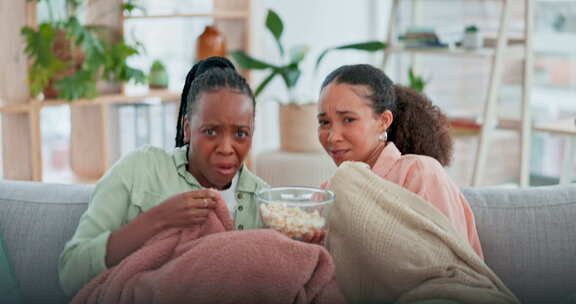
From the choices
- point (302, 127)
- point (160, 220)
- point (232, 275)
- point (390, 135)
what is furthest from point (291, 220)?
point (302, 127)

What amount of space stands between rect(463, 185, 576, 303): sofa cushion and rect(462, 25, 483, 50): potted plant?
1.92 metres

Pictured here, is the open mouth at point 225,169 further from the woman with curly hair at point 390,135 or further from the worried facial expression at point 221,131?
the woman with curly hair at point 390,135

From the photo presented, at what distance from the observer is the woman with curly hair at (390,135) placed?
162 cm

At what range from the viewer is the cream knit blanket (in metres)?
1.42

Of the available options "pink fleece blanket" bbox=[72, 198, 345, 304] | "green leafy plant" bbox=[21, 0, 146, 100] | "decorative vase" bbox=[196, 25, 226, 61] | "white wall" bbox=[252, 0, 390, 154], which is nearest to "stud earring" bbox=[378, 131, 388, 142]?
"pink fleece blanket" bbox=[72, 198, 345, 304]

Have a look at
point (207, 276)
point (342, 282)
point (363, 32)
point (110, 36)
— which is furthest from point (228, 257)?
point (363, 32)

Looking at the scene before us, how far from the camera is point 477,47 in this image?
3.56 meters

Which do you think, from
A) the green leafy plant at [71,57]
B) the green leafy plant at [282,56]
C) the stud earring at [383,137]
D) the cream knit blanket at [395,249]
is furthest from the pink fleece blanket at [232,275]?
the green leafy plant at [282,56]

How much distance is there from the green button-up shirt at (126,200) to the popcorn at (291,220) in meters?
0.07

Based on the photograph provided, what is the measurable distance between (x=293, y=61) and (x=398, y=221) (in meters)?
2.38

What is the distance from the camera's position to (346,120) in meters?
1.74

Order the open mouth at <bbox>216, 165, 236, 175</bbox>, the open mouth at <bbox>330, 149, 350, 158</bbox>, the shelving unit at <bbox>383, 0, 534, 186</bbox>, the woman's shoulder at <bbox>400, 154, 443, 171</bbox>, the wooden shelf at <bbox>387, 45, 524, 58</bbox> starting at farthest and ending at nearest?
the wooden shelf at <bbox>387, 45, 524, 58</bbox>, the shelving unit at <bbox>383, 0, 534, 186</bbox>, the open mouth at <bbox>330, 149, 350, 158</bbox>, the woman's shoulder at <bbox>400, 154, 443, 171</bbox>, the open mouth at <bbox>216, 165, 236, 175</bbox>

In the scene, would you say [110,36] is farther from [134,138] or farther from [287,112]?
[287,112]

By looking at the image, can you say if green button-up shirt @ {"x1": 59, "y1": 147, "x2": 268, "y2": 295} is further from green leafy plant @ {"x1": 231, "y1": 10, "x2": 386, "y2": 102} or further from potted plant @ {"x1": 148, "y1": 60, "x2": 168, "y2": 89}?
potted plant @ {"x1": 148, "y1": 60, "x2": 168, "y2": 89}
